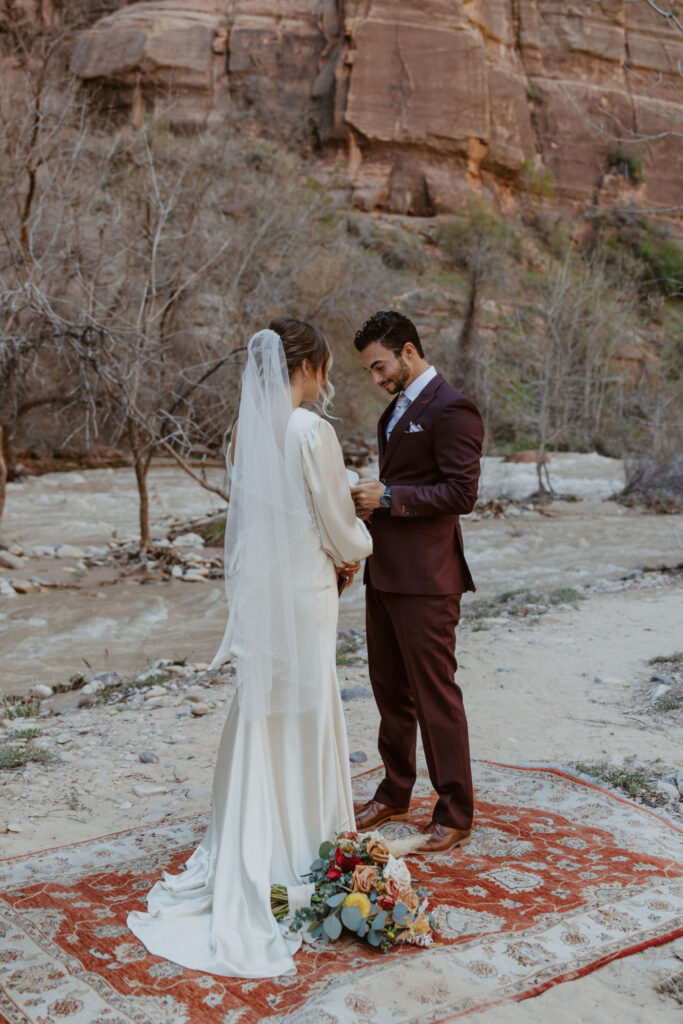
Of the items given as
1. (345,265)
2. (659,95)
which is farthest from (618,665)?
(659,95)

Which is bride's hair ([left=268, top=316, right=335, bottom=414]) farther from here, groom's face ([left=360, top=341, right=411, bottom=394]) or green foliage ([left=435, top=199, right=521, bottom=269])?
green foliage ([left=435, top=199, right=521, bottom=269])

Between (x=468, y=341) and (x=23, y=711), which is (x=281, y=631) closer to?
(x=23, y=711)

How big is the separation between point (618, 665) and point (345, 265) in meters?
19.7

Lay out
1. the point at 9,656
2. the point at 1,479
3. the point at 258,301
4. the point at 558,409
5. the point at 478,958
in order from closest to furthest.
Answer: the point at 478,958 < the point at 9,656 < the point at 1,479 < the point at 258,301 < the point at 558,409

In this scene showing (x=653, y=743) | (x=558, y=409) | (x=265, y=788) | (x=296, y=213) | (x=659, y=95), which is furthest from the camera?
(x=659, y=95)

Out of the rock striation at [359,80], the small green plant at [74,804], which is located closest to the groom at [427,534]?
the small green plant at [74,804]

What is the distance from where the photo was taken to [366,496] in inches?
131

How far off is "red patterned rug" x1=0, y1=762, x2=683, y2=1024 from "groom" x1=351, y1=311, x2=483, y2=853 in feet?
1.25

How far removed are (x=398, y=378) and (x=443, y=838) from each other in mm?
1758

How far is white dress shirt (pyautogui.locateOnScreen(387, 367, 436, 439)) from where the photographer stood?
3.55 metres

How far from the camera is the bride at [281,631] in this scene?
9.93ft

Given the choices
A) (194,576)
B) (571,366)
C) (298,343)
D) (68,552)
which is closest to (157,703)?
(298,343)

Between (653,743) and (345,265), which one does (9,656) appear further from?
(345,265)

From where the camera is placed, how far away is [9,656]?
7.86 metres
